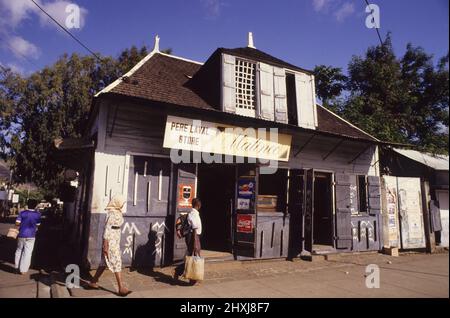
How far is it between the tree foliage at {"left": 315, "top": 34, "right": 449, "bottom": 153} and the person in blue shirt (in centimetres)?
1540

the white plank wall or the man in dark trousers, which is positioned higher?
the white plank wall

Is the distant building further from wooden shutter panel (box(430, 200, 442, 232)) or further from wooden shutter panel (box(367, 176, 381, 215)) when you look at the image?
wooden shutter panel (box(367, 176, 381, 215))

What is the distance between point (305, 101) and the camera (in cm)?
1075

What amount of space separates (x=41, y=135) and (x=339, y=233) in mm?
21298

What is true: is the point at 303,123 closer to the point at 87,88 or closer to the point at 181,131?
the point at 181,131

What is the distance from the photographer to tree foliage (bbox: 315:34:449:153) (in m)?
17.5

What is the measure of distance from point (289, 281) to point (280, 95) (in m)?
5.86

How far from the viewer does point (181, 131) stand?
26.9 feet

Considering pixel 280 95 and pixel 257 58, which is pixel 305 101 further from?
pixel 257 58

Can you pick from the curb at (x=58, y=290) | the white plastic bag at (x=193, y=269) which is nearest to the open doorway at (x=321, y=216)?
the white plastic bag at (x=193, y=269)

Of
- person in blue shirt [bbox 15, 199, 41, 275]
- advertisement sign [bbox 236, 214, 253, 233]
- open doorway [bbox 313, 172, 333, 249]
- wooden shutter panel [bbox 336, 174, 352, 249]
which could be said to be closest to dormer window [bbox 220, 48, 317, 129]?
wooden shutter panel [bbox 336, 174, 352, 249]

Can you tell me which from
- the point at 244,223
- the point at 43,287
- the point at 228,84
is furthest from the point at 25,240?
the point at 228,84

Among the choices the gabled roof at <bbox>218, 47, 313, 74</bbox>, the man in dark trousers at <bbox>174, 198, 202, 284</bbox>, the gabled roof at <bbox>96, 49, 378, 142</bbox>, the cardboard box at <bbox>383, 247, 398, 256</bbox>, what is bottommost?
the cardboard box at <bbox>383, 247, 398, 256</bbox>

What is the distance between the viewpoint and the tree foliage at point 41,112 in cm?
2231
